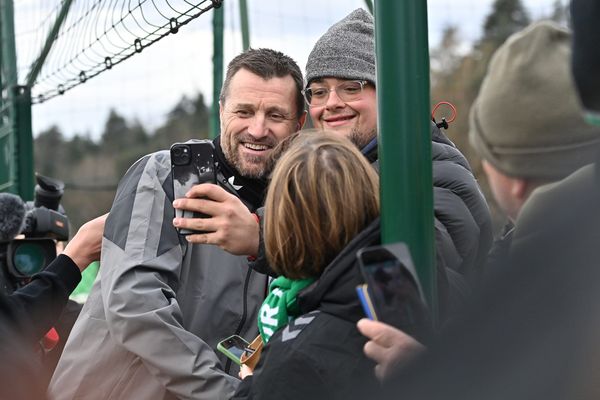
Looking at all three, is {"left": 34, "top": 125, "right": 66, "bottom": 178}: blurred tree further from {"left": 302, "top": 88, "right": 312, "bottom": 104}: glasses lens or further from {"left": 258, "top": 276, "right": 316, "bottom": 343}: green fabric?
{"left": 258, "top": 276, "right": 316, "bottom": 343}: green fabric

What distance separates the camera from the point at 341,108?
95.2 inches

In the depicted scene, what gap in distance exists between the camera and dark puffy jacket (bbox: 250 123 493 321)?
1858 mm

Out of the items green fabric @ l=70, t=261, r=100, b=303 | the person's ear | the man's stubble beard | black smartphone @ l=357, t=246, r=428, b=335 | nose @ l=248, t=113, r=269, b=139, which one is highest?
nose @ l=248, t=113, r=269, b=139

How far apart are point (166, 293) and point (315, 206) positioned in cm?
79

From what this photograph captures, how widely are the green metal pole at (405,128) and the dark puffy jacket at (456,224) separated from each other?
0.19 metres

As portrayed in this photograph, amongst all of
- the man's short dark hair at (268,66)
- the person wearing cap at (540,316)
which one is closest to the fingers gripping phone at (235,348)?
the man's short dark hair at (268,66)

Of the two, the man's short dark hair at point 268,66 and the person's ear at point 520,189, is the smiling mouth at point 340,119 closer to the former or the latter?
the man's short dark hair at point 268,66

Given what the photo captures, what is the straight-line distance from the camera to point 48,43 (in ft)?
14.6

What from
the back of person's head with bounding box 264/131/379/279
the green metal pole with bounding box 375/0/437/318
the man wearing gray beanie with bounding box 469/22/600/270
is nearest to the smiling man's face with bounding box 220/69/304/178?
the back of person's head with bounding box 264/131/379/279

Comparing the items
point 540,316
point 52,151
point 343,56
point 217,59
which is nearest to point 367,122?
point 343,56

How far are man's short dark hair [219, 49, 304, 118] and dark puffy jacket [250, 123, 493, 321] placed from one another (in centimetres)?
56

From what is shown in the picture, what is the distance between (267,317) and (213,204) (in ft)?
1.00

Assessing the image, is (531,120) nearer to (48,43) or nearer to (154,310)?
(154,310)

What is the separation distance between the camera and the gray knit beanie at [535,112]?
114cm
